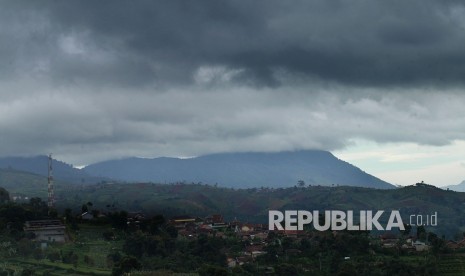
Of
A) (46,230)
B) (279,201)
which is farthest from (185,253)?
(279,201)

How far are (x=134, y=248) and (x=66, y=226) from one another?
495 inches

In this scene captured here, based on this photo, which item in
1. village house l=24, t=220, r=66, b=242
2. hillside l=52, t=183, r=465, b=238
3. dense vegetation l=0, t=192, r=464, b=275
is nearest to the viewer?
dense vegetation l=0, t=192, r=464, b=275

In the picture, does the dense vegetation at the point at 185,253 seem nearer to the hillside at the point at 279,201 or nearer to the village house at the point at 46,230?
the village house at the point at 46,230

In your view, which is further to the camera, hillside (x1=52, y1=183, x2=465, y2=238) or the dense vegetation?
hillside (x1=52, y1=183, x2=465, y2=238)

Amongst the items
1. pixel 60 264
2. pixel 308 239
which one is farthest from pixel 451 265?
pixel 60 264

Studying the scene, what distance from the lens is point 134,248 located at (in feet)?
203

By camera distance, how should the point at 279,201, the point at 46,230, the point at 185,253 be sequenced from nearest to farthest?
the point at 185,253 → the point at 46,230 → the point at 279,201

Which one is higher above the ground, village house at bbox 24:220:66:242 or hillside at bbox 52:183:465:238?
hillside at bbox 52:183:465:238

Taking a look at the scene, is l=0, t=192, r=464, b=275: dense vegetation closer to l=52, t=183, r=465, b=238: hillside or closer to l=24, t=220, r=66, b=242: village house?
l=24, t=220, r=66, b=242: village house

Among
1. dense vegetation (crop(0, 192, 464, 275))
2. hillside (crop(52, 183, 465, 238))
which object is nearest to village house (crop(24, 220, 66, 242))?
dense vegetation (crop(0, 192, 464, 275))

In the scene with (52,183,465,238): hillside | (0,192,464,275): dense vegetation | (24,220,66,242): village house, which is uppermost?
(52,183,465,238): hillside

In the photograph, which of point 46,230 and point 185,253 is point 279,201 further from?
point 185,253

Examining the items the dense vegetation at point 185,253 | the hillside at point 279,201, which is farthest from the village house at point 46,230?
the hillside at point 279,201

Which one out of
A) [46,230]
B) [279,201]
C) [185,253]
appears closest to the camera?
[185,253]
